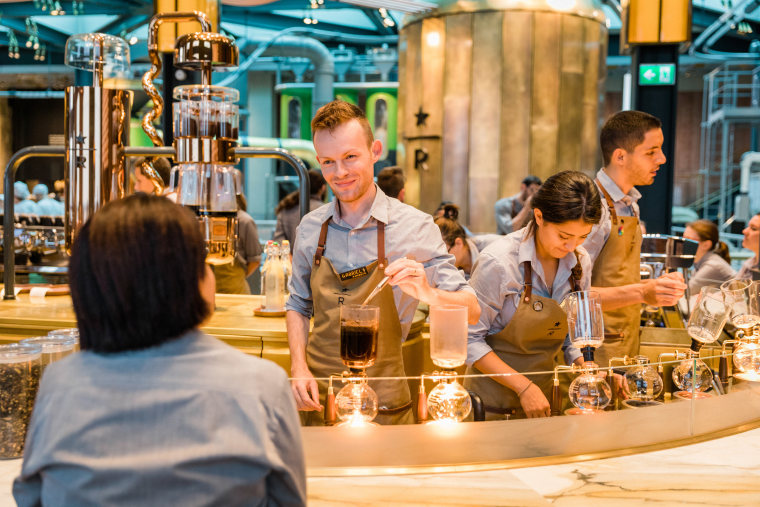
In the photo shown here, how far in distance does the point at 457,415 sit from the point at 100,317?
3.26ft

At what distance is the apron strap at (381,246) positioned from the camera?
2176 millimetres

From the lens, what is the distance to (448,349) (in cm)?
165

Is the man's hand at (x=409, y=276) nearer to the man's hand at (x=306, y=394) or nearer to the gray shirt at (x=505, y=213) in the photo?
the man's hand at (x=306, y=394)

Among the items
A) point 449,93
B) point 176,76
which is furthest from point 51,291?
point 449,93

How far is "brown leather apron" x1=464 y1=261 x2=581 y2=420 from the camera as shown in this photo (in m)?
2.18

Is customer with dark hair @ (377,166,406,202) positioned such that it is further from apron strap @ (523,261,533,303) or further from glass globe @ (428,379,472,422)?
glass globe @ (428,379,472,422)

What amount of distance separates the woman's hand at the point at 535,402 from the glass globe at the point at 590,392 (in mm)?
197

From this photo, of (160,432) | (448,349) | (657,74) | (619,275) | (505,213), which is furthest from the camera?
(505,213)

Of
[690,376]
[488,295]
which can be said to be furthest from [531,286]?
[690,376]

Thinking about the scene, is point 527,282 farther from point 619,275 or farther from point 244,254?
point 244,254

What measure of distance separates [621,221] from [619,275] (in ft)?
0.67

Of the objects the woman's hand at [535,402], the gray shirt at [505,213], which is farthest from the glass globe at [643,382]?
the gray shirt at [505,213]

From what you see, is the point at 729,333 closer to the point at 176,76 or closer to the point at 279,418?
the point at 279,418

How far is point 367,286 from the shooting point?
2.15 m
